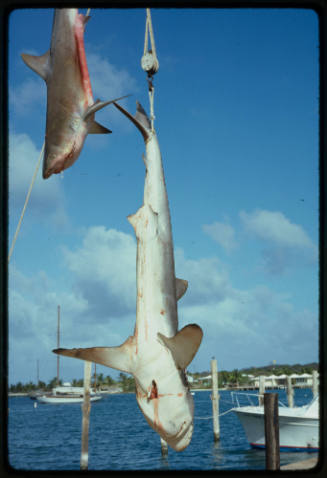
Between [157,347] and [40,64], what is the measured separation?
1.25 m

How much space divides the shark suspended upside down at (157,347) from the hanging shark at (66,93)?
27cm

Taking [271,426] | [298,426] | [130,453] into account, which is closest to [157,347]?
[271,426]

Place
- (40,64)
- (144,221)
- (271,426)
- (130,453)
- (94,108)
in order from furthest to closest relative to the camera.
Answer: (130,453) < (271,426) < (40,64) < (94,108) < (144,221)

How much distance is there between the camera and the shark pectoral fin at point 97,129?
82.0 inches

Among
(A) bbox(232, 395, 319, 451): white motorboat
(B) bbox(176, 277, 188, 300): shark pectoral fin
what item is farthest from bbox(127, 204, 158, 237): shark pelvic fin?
(A) bbox(232, 395, 319, 451): white motorboat

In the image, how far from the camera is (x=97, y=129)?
2.15 meters

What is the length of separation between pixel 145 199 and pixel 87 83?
1.85 feet

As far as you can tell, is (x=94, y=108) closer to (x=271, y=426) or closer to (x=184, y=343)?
(x=184, y=343)

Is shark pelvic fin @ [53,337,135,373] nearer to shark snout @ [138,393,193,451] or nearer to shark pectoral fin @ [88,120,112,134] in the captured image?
shark snout @ [138,393,193,451]

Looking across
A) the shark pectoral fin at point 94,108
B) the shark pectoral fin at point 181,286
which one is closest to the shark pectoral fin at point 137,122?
the shark pectoral fin at point 94,108

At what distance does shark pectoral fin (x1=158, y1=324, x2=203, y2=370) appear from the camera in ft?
5.02

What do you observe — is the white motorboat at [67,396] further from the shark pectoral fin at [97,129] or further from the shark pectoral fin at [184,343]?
the shark pectoral fin at [184,343]

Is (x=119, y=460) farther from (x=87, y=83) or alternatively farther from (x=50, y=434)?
(x=87, y=83)

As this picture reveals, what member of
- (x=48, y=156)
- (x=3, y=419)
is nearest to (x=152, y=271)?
(x=48, y=156)
